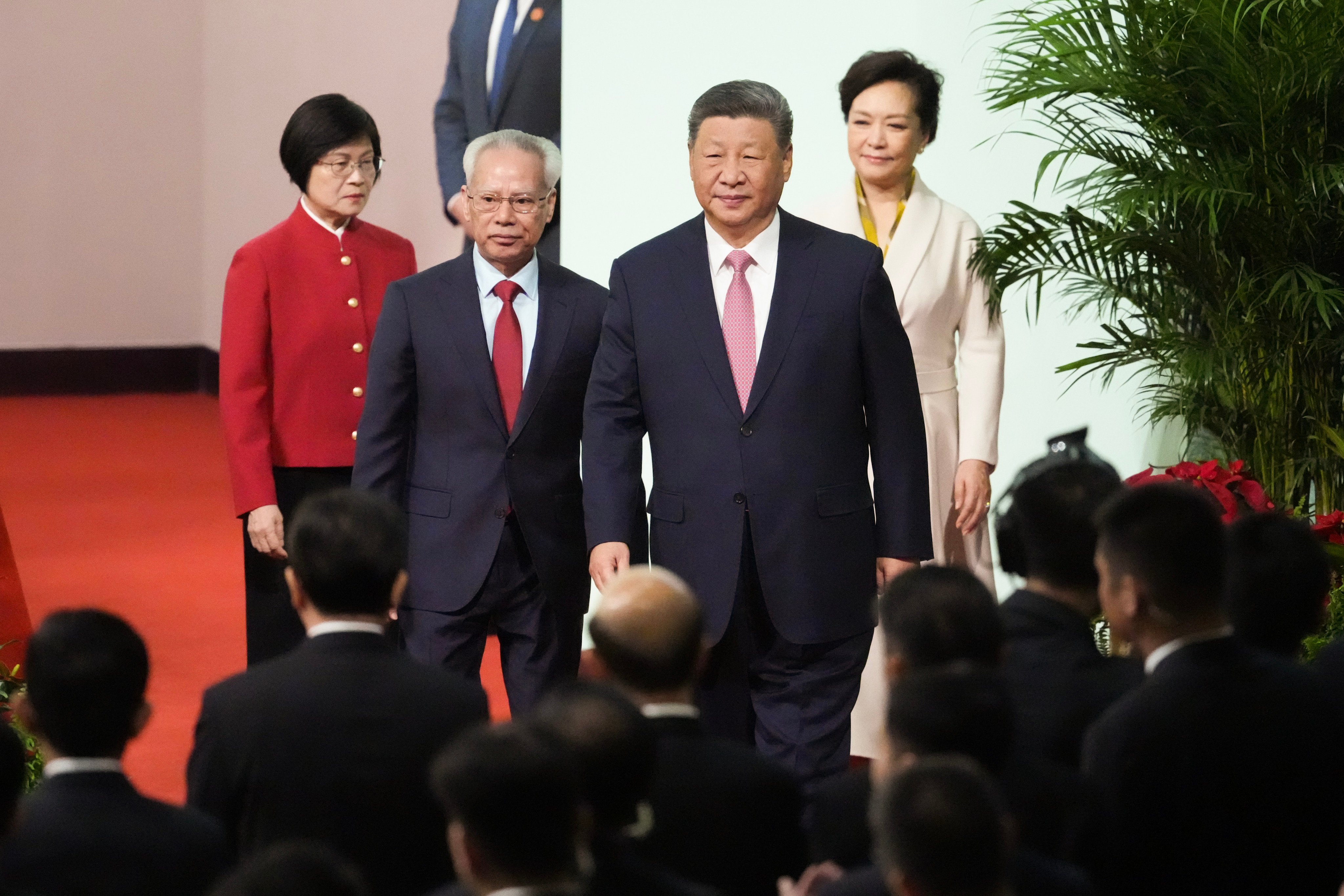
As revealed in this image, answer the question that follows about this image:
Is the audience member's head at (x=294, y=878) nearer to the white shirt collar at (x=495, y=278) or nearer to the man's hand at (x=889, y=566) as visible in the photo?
the man's hand at (x=889, y=566)

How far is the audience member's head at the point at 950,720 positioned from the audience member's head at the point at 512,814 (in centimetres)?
39

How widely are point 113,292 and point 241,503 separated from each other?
8.86 m

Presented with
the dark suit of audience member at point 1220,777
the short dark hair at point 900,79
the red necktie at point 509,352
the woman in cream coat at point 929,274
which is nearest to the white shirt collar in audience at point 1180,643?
the dark suit of audience member at point 1220,777

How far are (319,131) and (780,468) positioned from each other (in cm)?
147

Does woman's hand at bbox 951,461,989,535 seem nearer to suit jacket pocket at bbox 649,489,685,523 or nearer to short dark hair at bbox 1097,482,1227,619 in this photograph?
suit jacket pocket at bbox 649,489,685,523

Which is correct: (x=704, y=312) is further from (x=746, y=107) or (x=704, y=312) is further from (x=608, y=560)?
→ (x=608, y=560)

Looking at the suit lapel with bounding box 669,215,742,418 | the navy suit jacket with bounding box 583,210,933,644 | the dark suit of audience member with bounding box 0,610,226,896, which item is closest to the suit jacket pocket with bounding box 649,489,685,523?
the navy suit jacket with bounding box 583,210,933,644

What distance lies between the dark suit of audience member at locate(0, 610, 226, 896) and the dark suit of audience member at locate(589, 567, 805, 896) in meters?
0.52

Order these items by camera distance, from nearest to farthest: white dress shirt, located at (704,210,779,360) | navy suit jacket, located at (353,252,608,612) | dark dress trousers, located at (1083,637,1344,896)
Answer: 1. dark dress trousers, located at (1083,637,1344,896)
2. white dress shirt, located at (704,210,779,360)
3. navy suit jacket, located at (353,252,608,612)

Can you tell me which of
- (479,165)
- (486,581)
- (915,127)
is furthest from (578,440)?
(915,127)

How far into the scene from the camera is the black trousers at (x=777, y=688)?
3.60 meters

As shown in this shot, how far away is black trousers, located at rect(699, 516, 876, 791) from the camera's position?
360 cm

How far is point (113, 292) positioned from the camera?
41.1 ft

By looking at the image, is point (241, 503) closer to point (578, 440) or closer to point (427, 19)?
point (578, 440)
